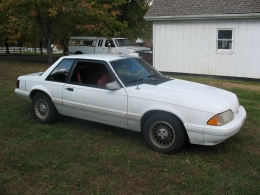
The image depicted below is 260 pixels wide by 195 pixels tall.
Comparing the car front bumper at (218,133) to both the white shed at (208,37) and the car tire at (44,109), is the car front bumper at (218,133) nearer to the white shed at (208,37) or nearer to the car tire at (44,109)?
the car tire at (44,109)

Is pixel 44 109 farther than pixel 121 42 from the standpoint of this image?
No

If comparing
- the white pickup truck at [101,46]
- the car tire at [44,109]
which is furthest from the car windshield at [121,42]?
the car tire at [44,109]

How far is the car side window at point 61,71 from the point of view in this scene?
5711mm

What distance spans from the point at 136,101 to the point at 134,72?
2.66 feet

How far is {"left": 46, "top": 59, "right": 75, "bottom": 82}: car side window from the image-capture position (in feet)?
18.7

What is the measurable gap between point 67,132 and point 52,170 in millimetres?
1545

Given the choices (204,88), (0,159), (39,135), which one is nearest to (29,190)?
(0,159)

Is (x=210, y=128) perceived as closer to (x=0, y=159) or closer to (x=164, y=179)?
(x=164, y=179)

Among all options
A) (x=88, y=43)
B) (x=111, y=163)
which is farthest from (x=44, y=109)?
(x=88, y=43)

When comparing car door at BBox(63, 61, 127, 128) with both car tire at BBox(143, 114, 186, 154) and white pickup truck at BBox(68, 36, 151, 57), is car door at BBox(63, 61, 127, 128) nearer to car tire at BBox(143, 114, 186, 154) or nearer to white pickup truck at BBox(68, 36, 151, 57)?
car tire at BBox(143, 114, 186, 154)

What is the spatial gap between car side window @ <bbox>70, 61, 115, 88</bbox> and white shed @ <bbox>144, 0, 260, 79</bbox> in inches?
350

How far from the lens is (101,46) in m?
20.7

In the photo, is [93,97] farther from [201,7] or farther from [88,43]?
[88,43]

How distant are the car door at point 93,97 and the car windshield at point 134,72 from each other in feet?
0.57
